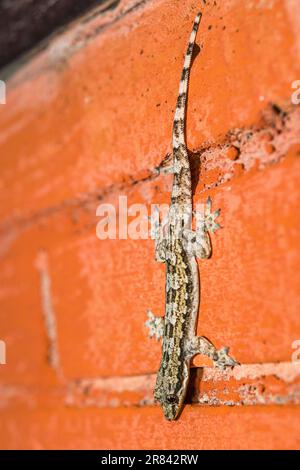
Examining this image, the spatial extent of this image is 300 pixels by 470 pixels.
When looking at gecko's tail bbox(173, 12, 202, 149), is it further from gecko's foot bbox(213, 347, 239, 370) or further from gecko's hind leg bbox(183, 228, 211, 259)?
gecko's foot bbox(213, 347, 239, 370)

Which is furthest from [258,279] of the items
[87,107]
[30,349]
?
[30,349]

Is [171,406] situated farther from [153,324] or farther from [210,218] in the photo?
[210,218]

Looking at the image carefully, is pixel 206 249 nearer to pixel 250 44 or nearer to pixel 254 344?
pixel 254 344

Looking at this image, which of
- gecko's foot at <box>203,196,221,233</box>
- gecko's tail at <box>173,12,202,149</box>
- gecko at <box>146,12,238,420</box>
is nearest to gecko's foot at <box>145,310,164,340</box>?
gecko at <box>146,12,238,420</box>

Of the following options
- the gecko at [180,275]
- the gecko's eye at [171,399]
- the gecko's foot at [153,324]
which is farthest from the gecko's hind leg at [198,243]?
the gecko's eye at [171,399]

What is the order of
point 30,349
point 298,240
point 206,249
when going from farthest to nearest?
point 30,349 < point 206,249 < point 298,240

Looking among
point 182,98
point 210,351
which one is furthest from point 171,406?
point 182,98
